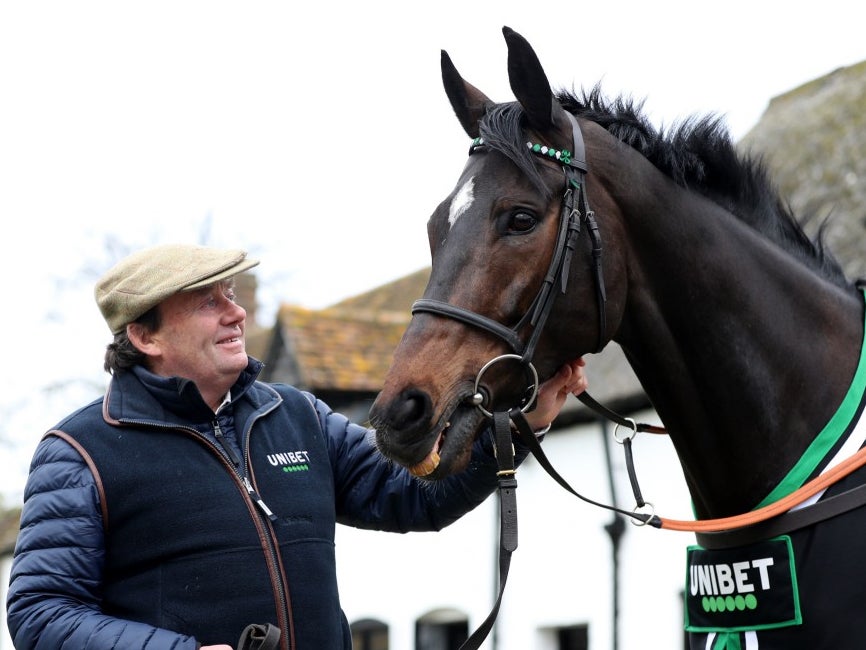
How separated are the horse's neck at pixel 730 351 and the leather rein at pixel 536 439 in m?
0.10

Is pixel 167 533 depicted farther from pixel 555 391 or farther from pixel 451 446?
pixel 555 391

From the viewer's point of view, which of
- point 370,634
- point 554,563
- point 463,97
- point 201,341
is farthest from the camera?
point 370,634

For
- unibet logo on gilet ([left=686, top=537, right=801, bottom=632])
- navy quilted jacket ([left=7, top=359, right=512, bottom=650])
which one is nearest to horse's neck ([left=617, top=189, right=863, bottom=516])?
unibet logo on gilet ([left=686, top=537, right=801, bottom=632])

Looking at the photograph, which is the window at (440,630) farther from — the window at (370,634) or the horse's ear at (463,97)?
the horse's ear at (463,97)

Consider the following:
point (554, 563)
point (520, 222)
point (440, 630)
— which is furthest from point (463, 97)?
point (440, 630)

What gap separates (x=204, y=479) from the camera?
10.4 ft

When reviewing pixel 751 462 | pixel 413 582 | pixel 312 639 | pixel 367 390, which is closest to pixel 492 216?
pixel 751 462

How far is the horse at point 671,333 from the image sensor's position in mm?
2738

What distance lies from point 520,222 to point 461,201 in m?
0.18

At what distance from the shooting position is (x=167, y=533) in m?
3.11

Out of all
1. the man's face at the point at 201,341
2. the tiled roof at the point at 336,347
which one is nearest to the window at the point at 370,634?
the tiled roof at the point at 336,347

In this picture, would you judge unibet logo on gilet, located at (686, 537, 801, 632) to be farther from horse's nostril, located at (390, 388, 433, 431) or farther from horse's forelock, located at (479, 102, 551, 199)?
horse's forelock, located at (479, 102, 551, 199)

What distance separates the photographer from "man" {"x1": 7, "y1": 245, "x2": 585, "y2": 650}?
301 cm

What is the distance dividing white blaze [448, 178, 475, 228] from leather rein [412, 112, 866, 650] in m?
0.16
